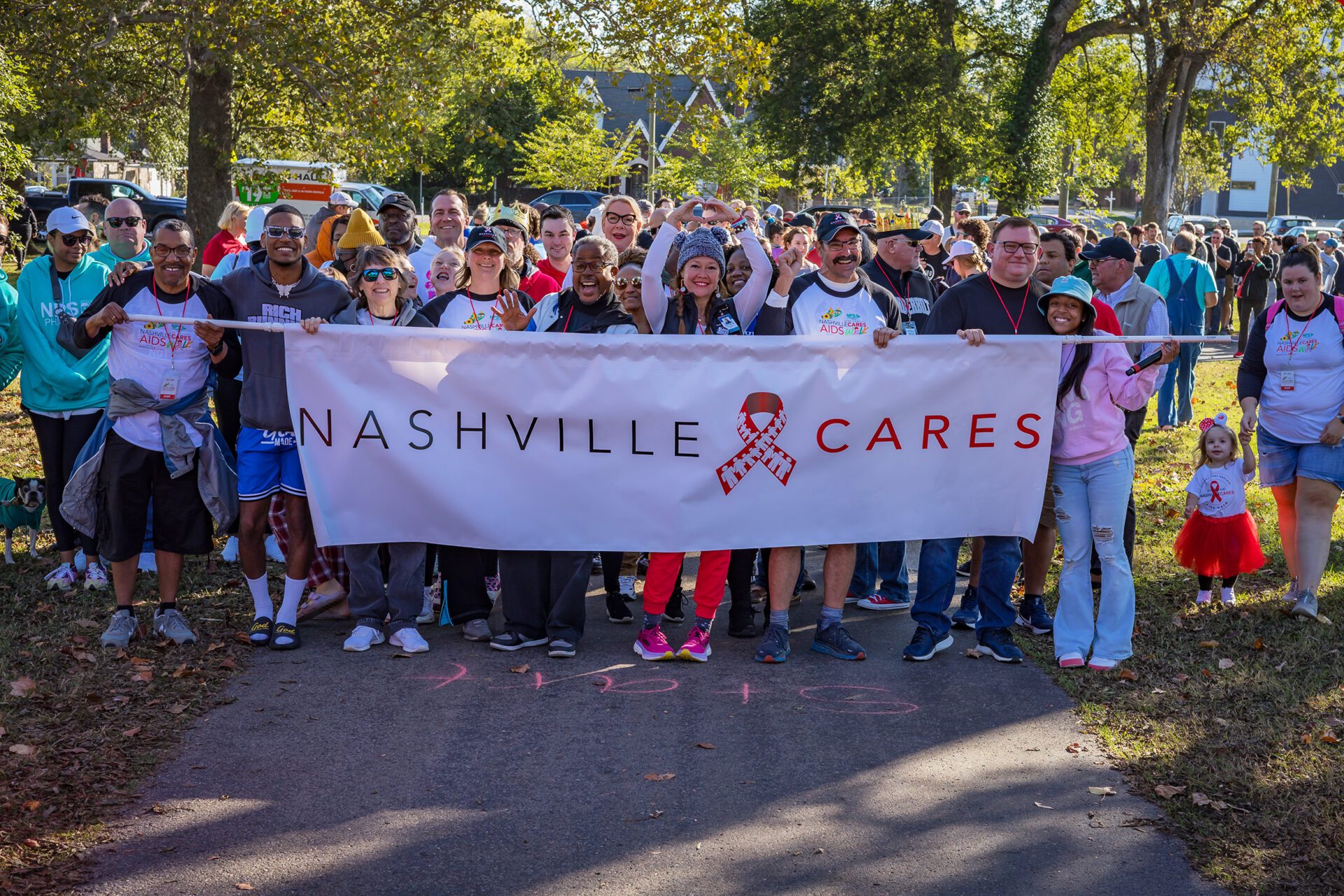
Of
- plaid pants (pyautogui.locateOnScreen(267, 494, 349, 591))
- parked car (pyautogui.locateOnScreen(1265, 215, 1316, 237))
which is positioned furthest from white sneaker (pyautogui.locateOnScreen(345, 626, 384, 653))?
parked car (pyautogui.locateOnScreen(1265, 215, 1316, 237))

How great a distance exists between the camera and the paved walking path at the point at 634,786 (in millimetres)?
4496

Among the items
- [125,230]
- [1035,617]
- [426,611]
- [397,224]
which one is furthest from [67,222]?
[1035,617]

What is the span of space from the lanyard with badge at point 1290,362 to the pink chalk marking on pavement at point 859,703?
9.91 ft

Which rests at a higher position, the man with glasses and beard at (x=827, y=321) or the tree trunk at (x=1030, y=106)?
the tree trunk at (x=1030, y=106)

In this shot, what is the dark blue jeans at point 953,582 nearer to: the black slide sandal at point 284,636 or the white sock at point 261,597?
the black slide sandal at point 284,636

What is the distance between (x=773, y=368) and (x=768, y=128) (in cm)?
3322

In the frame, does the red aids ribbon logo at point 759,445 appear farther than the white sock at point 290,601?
No

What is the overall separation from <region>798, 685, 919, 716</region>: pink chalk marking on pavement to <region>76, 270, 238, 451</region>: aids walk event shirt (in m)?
3.31

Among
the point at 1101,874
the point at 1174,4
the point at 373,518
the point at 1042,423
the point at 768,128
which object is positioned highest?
the point at 1174,4

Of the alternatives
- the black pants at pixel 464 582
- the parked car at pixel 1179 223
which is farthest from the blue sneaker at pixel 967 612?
the parked car at pixel 1179 223

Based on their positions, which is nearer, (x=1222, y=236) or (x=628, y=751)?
(x=628, y=751)

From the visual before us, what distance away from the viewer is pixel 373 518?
6.93 metres

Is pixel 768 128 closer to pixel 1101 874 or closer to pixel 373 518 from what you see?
pixel 373 518

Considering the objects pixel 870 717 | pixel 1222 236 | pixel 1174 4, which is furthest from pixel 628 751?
pixel 1174 4
